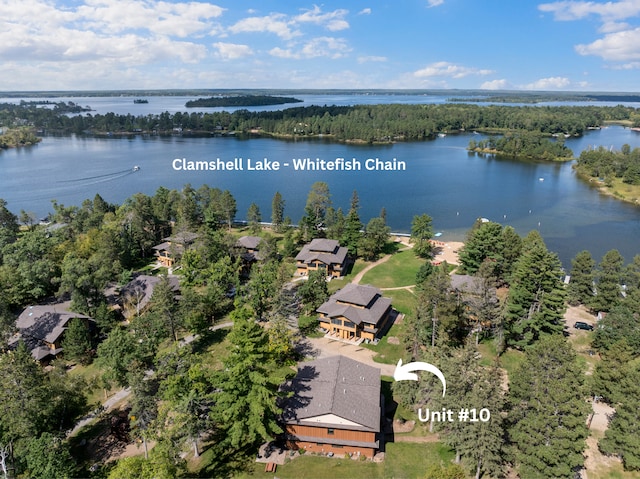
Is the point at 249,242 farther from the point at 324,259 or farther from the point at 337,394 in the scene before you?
the point at 337,394

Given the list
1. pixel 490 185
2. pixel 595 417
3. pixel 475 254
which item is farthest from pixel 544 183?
pixel 595 417

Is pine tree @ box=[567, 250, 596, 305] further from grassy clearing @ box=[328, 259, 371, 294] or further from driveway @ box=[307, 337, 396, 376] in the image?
grassy clearing @ box=[328, 259, 371, 294]

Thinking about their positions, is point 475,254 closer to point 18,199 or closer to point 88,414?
point 88,414

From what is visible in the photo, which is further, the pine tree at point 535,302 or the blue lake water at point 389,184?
the blue lake water at point 389,184

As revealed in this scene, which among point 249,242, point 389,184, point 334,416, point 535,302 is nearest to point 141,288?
point 249,242

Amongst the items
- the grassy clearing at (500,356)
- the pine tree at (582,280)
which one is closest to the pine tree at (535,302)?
the grassy clearing at (500,356)

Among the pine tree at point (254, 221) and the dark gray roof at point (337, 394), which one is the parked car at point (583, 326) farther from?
the pine tree at point (254, 221)

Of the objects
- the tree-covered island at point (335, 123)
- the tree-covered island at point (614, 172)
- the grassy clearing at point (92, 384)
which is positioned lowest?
the grassy clearing at point (92, 384)
